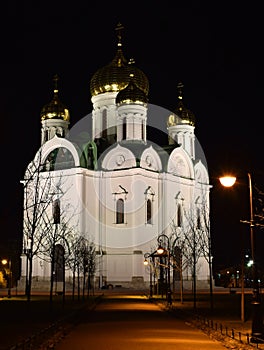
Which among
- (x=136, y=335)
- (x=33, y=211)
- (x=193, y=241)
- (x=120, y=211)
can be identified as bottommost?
(x=136, y=335)

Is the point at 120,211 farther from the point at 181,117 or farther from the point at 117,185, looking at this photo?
the point at 181,117

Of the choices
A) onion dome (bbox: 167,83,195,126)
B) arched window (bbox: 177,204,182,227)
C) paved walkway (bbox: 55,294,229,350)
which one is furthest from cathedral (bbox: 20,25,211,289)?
paved walkway (bbox: 55,294,229,350)

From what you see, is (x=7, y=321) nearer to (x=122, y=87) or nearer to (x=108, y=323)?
(x=108, y=323)

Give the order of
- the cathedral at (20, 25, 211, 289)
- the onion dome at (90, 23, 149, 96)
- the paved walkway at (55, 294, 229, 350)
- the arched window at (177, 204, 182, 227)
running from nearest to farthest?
the paved walkway at (55, 294, 229, 350)
the cathedral at (20, 25, 211, 289)
the arched window at (177, 204, 182, 227)
the onion dome at (90, 23, 149, 96)

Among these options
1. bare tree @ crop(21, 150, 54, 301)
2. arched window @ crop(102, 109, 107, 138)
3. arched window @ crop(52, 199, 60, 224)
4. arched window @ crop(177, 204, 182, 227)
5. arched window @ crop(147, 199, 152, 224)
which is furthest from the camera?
arched window @ crop(102, 109, 107, 138)

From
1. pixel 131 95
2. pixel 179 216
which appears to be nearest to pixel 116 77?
pixel 131 95

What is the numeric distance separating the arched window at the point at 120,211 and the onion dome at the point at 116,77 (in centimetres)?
1359

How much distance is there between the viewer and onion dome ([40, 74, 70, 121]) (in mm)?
Answer: 70562

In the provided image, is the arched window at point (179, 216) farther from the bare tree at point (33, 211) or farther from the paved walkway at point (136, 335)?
the paved walkway at point (136, 335)

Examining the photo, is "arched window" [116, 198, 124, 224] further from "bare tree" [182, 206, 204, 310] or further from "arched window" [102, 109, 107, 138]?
"arched window" [102, 109, 107, 138]

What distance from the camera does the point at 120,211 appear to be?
6209 cm

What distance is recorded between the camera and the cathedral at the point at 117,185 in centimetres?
6034

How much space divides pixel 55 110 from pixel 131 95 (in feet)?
35.4

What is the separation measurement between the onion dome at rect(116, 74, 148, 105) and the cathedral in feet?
0.34
